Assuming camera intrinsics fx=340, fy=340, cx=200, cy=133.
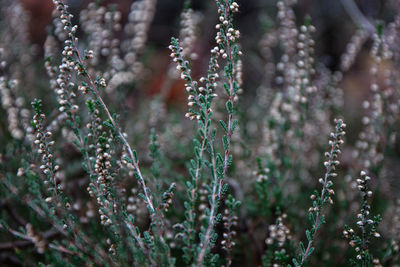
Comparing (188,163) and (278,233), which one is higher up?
(278,233)

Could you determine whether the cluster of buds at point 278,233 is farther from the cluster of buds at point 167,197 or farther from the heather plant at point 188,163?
the cluster of buds at point 167,197

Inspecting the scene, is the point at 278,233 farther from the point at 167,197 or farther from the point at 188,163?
the point at 188,163

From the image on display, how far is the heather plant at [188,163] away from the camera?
1.08 meters

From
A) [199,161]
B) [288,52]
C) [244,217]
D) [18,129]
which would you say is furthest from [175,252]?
[288,52]

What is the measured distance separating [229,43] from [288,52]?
3.15 ft

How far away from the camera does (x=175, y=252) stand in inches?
67.9

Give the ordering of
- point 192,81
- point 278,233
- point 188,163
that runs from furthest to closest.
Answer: point 188,163
point 278,233
point 192,81

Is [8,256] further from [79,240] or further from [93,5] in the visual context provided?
[93,5]

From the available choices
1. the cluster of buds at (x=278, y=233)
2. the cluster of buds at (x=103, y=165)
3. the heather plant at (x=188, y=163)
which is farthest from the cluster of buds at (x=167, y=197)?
the cluster of buds at (x=278, y=233)

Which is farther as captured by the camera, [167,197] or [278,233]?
[278,233]

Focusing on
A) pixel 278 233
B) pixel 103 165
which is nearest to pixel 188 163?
pixel 278 233

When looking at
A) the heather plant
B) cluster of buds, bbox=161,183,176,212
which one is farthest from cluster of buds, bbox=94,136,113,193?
cluster of buds, bbox=161,183,176,212

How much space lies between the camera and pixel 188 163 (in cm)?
188

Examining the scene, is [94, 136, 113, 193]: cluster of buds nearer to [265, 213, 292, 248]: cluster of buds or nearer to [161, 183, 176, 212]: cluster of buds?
[161, 183, 176, 212]: cluster of buds
